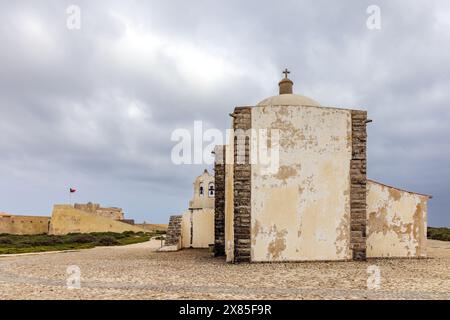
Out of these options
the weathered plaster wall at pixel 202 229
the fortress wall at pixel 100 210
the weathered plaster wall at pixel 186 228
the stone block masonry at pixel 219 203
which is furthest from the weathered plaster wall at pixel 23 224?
the stone block masonry at pixel 219 203

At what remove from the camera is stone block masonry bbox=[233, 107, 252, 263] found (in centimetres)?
1380

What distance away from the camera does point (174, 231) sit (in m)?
22.7

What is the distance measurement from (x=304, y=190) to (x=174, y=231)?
10986 millimetres

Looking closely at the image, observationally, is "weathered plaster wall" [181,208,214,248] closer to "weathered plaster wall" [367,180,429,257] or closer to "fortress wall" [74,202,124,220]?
"weathered plaster wall" [367,180,429,257]

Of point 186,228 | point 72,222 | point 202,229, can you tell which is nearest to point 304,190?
point 202,229

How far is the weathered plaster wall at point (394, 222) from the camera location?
15844mm

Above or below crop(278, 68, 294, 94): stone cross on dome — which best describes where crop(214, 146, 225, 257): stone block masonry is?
below

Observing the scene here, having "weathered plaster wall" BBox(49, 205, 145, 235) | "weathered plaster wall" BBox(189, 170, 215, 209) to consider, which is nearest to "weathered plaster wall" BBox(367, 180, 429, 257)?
"weathered plaster wall" BBox(189, 170, 215, 209)

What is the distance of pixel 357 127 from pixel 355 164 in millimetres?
1556

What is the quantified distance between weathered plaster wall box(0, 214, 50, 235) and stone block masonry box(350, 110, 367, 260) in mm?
45201

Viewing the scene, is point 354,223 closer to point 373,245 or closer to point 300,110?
point 373,245

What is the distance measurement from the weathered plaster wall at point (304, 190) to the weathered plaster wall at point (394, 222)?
7.19 feet
